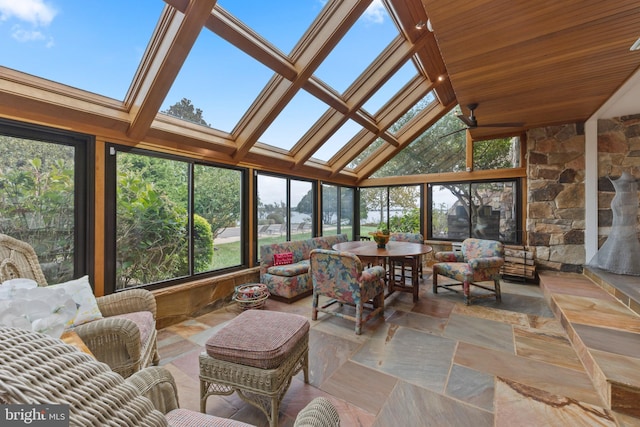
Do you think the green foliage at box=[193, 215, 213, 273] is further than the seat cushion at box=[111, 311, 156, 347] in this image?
Yes

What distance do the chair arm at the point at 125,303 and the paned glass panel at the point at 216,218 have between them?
1.22 meters

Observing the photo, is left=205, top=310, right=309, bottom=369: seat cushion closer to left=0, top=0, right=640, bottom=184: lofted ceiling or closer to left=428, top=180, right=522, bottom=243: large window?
left=0, top=0, right=640, bottom=184: lofted ceiling

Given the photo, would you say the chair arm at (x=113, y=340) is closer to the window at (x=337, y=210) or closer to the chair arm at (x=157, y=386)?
the chair arm at (x=157, y=386)

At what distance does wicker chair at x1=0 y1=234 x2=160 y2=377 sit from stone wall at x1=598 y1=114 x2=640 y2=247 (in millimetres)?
5601

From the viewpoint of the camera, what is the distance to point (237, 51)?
258cm

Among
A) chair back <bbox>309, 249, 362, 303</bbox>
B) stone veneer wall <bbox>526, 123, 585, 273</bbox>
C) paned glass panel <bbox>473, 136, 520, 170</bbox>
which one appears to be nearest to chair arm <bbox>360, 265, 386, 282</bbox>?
chair back <bbox>309, 249, 362, 303</bbox>

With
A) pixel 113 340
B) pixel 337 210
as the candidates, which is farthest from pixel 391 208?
pixel 113 340

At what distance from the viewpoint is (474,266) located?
335cm

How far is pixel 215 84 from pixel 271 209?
219 centimetres

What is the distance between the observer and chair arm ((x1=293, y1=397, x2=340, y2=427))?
836mm

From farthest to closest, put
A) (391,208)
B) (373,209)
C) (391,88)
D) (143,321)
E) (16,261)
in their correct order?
(373,209) < (391,208) < (391,88) < (143,321) < (16,261)

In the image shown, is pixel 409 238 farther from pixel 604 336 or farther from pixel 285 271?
pixel 604 336

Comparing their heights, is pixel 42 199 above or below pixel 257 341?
above

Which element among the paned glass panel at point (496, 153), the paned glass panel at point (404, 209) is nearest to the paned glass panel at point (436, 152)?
the paned glass panel at point (496, 153)
